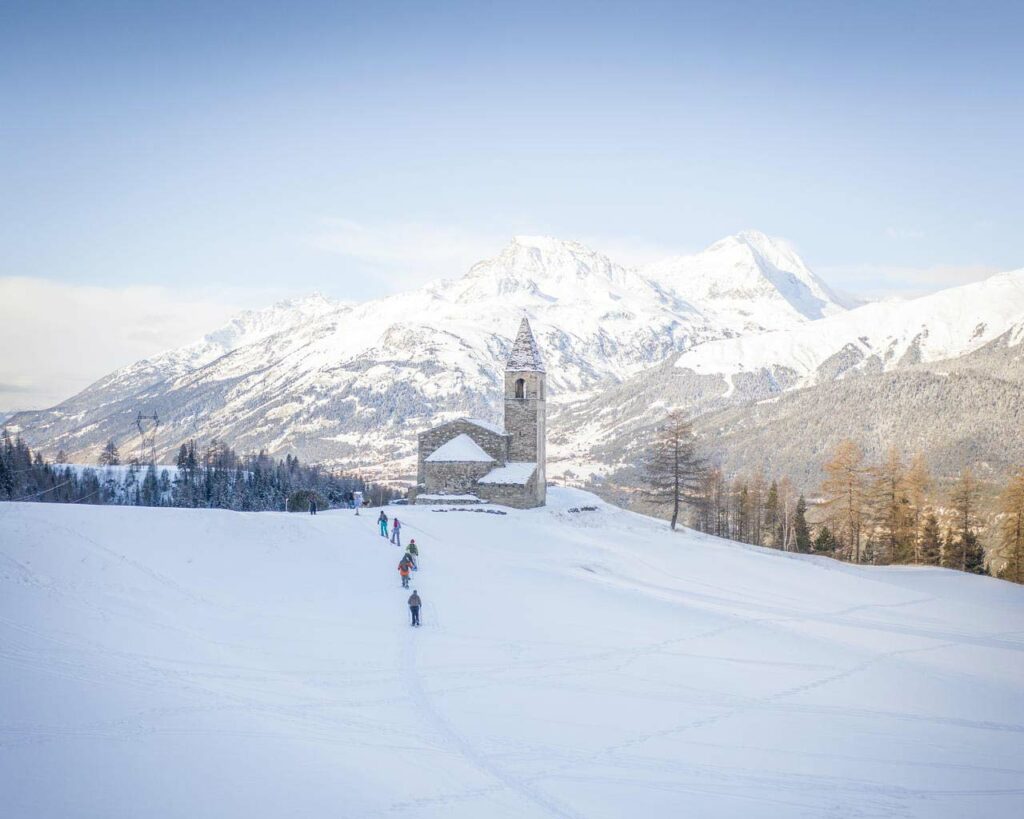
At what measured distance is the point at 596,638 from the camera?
22.5 meters

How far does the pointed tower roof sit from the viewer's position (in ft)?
183

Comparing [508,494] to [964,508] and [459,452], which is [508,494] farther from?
[964,508]

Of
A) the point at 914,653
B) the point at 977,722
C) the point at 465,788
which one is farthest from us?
the point at 914,653

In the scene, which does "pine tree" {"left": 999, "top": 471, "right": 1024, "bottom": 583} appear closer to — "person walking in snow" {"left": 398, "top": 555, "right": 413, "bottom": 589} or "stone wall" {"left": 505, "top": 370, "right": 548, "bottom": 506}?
"stone wall" {"left": 505, "top": 370, "right": 548, "bottom": 506}

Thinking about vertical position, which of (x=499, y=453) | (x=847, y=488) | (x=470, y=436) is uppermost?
(x=470, y=436)

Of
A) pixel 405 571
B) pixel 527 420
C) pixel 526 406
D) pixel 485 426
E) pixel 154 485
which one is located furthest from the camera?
pixel 154 485

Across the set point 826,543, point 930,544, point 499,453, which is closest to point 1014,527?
point 930,544

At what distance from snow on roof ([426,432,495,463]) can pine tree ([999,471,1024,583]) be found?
31.5 m

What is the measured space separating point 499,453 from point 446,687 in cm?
3442

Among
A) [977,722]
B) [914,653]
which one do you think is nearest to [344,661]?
[977,722]

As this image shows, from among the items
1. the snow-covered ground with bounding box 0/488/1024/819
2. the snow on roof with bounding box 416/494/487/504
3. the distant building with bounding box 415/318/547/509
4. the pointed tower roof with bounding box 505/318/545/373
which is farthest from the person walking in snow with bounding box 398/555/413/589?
the pointed tower roof with bounding box 505/318/545/373

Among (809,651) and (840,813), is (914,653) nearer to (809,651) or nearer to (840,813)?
(809,651)

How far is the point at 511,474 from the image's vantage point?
163 ft

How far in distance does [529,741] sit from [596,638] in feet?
26.5
